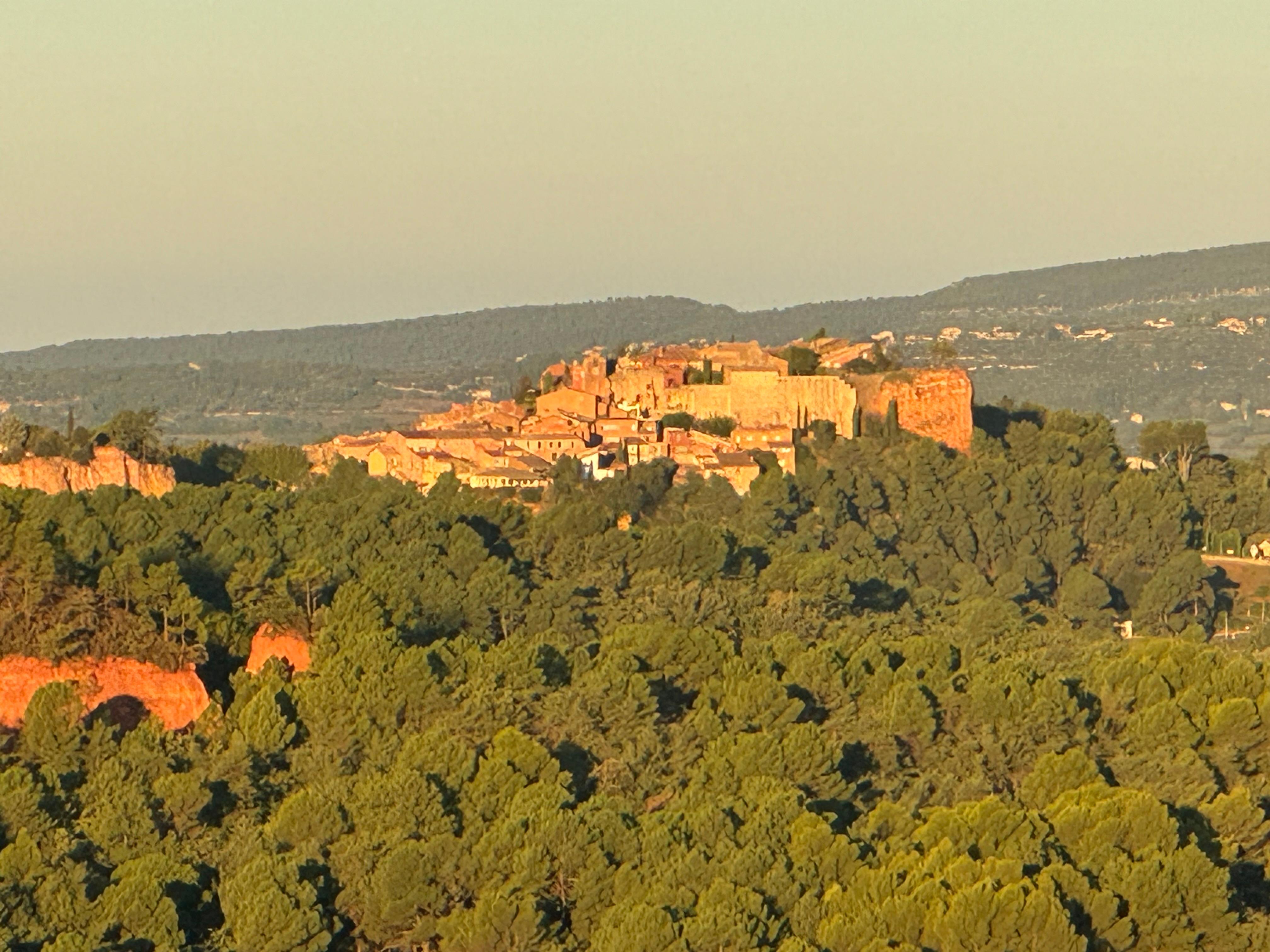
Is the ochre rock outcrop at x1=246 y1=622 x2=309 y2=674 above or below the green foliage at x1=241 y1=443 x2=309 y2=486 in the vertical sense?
below

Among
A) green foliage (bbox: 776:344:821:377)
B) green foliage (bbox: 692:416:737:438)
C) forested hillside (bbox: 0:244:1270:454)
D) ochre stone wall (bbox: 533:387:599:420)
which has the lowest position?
forested hillside (bbox: 0:244:1270:454)

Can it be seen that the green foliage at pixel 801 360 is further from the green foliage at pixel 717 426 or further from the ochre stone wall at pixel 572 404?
the ochre stone wall at pixel 572 404

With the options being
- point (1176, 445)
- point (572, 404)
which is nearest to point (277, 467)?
point (572, 404)

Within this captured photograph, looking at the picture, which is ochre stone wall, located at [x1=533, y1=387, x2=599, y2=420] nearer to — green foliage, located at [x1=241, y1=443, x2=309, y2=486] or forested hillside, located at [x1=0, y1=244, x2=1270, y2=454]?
green foliage, located at [x1=241, y1=443, x2=309, y2=486]

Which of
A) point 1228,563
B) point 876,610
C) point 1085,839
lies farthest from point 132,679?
point 1228,563

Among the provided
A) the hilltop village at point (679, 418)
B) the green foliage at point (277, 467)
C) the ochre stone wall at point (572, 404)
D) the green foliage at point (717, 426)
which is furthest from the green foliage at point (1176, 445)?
the green foliage at point (277, 467)

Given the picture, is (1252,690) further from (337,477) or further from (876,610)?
(337,477)

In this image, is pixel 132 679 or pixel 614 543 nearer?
pixel 132 679

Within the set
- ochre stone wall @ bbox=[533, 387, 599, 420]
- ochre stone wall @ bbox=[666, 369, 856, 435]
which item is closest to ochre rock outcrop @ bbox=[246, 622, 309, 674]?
ochre stone wall @ bbox=[533, 387, 599, 420]
